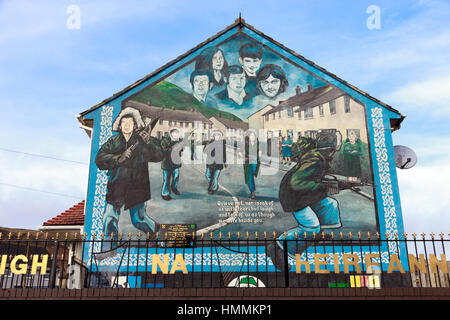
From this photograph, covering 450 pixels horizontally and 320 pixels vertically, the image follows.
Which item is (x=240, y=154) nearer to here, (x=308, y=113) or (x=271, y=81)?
(x=308, y=113)

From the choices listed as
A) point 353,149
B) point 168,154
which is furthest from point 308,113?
point 168,154

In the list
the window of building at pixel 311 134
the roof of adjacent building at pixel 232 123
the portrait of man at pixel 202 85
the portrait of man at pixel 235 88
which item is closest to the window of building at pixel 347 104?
the window of building at pixel 311 134

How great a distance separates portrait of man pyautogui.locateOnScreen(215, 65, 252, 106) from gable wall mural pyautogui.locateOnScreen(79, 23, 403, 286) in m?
0.04

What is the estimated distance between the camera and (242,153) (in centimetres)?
1597

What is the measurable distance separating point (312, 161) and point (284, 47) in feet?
15.3

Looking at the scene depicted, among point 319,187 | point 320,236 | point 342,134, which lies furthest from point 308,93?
point 320,236

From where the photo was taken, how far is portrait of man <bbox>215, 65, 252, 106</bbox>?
16672 mm

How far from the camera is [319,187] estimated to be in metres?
15.5

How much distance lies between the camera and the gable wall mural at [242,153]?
1514cm

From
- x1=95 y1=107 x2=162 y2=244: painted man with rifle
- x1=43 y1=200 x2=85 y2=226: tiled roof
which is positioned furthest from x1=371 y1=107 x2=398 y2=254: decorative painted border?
x1=43 y1=200 x2=85 y2=226: tiled roof

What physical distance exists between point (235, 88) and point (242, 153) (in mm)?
2563

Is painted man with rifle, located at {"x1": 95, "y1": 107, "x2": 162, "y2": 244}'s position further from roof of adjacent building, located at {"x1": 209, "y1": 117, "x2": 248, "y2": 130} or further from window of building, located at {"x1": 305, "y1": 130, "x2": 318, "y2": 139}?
window of building, located at {"x1": 305, "y1": 130, "x2": 318, "y2": 139}

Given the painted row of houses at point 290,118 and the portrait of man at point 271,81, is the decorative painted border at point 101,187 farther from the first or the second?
the portrait of man at point 271,81

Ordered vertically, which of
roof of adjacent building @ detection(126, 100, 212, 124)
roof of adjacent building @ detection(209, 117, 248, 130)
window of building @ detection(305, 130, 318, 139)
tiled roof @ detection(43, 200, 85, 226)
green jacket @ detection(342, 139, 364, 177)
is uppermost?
roof of adjacent building @ detection(126, 100, 212, 124)
